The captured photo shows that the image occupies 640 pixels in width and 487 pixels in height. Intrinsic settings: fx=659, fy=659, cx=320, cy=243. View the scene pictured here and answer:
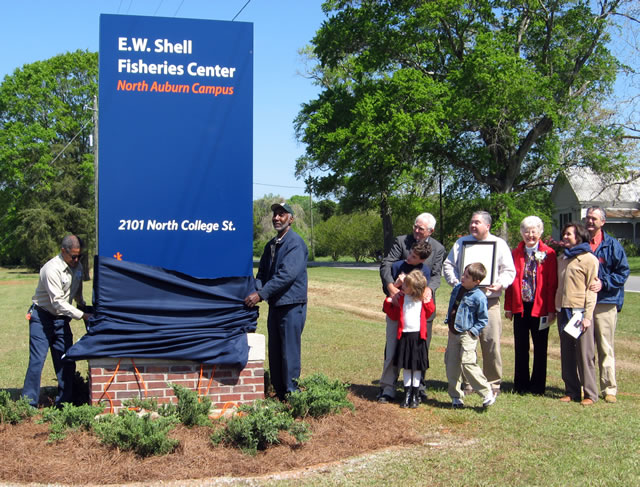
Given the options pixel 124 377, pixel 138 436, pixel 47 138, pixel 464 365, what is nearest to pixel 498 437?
pixel 464 365

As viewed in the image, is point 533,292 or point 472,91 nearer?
point 533,292

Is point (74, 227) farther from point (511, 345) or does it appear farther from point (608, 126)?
point (511, 345)

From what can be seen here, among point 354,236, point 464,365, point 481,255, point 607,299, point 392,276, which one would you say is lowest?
point 464,365

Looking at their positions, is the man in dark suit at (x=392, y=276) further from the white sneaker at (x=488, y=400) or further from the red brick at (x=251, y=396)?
the red brick at (x=251, y=396)

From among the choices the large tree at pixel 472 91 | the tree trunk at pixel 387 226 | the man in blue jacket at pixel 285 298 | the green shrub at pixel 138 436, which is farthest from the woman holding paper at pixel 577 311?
the tree trunk at pixel 387 226

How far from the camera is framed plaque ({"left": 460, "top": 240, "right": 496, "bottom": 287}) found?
22.7ft

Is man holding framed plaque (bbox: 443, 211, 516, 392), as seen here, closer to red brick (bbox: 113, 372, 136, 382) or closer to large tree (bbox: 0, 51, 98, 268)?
red brick (bbox: 113, 372, 136, 382)

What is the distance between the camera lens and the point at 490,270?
273 inches

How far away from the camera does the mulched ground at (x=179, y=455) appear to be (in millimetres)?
4820

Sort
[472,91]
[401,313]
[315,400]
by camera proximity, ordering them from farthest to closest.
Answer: [472,91], [401,313], [315,400]

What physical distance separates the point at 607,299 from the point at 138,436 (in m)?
5.09

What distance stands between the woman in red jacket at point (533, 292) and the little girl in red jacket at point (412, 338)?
1.22m

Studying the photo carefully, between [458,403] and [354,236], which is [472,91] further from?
[354,236]

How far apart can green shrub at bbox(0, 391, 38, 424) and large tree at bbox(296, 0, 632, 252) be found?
24.8m
